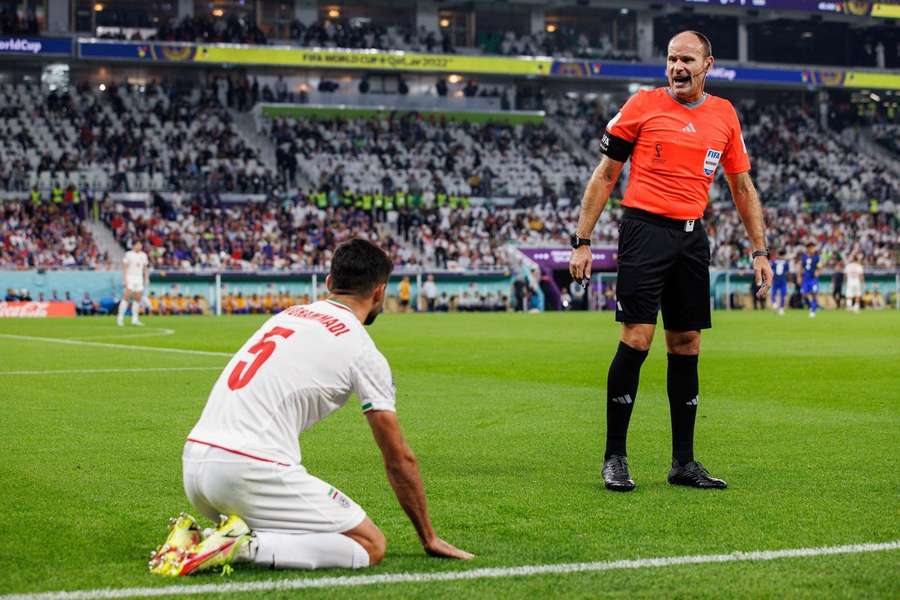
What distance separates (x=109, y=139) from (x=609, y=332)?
110 feet

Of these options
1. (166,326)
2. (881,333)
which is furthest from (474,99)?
(881,333)

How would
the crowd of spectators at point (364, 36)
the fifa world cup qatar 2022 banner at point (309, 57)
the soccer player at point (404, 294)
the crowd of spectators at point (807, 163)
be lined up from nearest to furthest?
the soccer player at point (404, 294) < the fifa world cup qatar 2022 banner at point (309, 57) < the crowd of spectators at point (807, 163) < the crowd of spectators at point (364, 36)

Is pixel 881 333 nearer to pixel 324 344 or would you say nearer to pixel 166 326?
pixel 166 326

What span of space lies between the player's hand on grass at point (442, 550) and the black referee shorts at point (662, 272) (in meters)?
2.45


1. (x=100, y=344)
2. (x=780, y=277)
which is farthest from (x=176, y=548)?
(x=780, y=277)

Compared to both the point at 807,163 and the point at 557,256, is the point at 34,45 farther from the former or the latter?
the point at 807,163

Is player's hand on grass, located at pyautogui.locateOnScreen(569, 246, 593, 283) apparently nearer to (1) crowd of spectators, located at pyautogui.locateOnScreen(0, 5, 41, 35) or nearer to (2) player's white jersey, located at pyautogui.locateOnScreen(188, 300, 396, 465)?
(2) player's white jersey, located at pyautogui.locateOnScreen(188, 300, 396, 465)

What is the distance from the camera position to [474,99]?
65.9 meters

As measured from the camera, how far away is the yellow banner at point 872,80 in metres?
70.6

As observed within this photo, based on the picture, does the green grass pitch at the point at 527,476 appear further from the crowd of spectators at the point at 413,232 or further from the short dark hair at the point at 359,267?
the crowd of spectators at the point at 413,232

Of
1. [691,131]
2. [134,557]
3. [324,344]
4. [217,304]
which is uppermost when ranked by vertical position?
[691,131]

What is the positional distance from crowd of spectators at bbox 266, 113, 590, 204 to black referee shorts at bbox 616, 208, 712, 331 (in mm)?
47432

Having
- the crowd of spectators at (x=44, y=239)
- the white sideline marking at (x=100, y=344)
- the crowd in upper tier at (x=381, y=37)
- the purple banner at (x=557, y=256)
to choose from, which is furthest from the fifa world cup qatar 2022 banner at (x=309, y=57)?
the white sideline marking at (x=100, y=344)

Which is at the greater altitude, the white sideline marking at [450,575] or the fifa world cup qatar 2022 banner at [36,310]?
the white sideline marking at [450,575]
